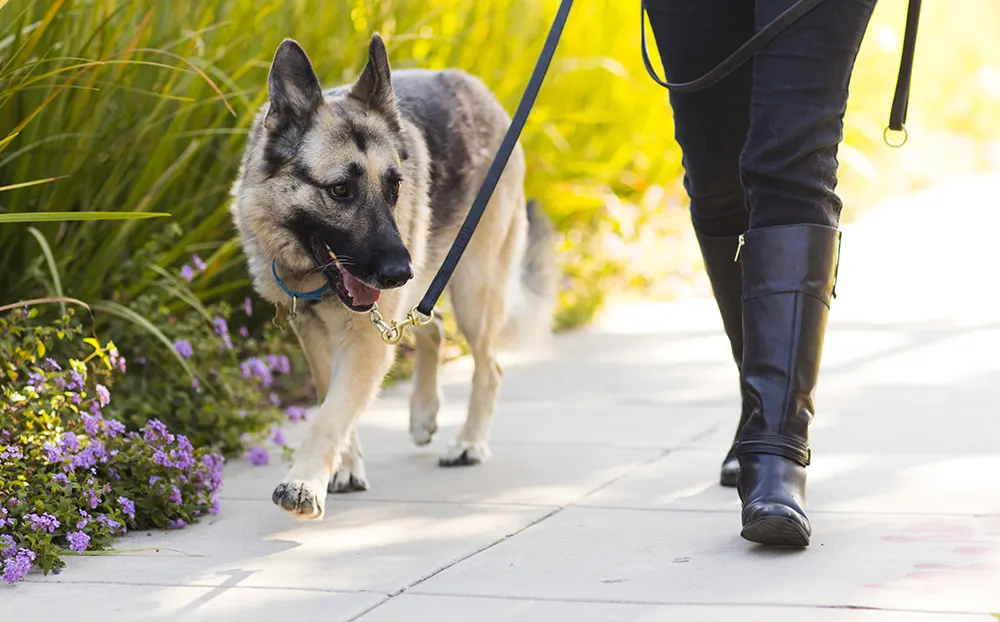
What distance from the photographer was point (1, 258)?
4500mm

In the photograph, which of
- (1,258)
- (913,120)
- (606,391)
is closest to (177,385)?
(1,258)

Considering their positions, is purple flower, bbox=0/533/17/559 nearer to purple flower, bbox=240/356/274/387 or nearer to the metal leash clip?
the metal leash clip

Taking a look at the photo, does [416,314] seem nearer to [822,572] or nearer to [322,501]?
[322,501]

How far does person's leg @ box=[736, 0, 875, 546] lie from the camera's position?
3.17 m

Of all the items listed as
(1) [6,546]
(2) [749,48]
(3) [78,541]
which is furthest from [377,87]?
(1) [6,546]

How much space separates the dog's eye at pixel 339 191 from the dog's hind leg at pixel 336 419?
1.32ft

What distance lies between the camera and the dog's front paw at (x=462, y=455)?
456cm

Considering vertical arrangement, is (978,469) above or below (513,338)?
below

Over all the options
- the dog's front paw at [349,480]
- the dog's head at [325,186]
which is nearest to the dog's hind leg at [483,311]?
the dog's front paw at [349,480]

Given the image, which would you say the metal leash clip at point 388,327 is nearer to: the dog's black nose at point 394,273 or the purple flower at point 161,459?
the dog's black nose at point 394,273

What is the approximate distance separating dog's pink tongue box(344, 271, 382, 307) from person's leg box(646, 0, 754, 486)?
957 millimetres

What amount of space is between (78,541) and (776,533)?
1.65 meters

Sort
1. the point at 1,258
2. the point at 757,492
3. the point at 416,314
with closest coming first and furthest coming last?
the point at 757,492 → the point at 416,314 → the point at 1,258

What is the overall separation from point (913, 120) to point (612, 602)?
11491 mm
